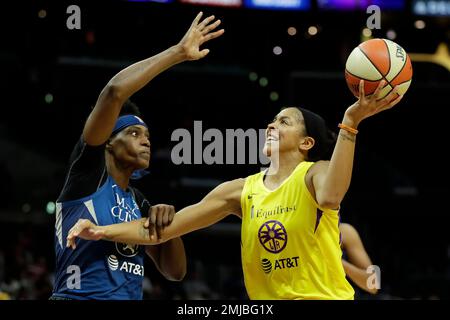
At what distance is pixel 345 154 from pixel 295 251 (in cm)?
66

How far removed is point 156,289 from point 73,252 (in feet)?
20.8

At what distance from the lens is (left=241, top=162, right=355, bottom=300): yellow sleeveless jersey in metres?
4.55

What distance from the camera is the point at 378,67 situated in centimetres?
463

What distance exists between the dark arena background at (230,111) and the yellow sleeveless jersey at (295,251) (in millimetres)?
6503

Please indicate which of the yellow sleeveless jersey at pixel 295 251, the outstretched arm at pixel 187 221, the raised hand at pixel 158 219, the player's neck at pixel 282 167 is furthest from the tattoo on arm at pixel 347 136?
the raised hand at pixel 158 219

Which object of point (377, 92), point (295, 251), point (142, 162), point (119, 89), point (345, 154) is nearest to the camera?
point (345, 154)

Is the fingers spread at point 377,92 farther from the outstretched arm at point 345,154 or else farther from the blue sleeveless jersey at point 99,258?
the blue sleeveless jersey at point 99,258

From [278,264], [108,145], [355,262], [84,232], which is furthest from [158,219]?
[355,262]

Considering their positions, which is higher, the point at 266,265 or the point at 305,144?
the point at 305,144

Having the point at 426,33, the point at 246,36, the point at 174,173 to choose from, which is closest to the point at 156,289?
the point at 174,173

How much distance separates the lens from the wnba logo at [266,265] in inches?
182

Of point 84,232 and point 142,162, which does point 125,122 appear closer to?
point 142,162

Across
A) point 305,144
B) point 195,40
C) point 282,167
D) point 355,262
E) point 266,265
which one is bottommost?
point 266,265

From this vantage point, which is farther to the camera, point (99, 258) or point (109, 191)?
point (109, 191)
